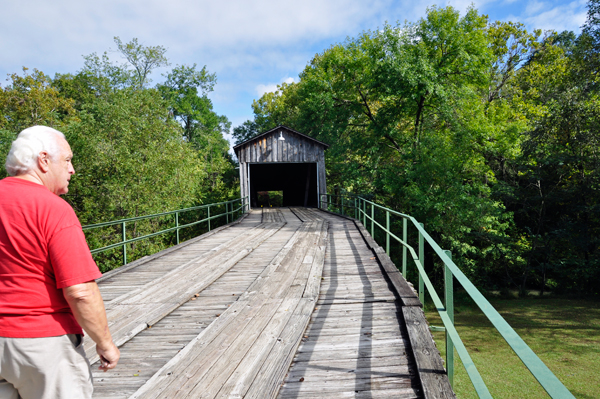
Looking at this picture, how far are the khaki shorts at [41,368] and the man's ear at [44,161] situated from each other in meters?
0.74

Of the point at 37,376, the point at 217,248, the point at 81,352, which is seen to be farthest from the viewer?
the point at 217,248

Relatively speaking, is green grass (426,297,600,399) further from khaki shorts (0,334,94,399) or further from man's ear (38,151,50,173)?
man's ear (38,151,50,173)

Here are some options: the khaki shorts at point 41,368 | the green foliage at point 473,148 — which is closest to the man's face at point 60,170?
the khaki shorts at point 41,368

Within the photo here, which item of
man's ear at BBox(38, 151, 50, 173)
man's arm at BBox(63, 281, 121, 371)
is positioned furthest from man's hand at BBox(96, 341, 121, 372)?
man's ear at BBox(38, 151, 50, 173)

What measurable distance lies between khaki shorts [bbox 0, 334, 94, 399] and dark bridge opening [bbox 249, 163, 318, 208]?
2210 cm

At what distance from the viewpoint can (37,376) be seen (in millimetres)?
1536

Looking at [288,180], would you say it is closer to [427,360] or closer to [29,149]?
[427,360]

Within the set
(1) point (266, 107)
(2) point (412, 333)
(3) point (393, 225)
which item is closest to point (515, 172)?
(3) point (393, 225)

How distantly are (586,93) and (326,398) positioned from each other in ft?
63.8

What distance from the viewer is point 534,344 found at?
1430 cm

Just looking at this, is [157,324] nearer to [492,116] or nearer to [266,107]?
[492,116]

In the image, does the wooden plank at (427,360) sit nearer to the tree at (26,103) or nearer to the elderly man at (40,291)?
the elderly man at (40,291)

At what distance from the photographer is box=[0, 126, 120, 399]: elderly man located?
153 cm

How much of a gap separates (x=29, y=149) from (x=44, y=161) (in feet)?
0.24
